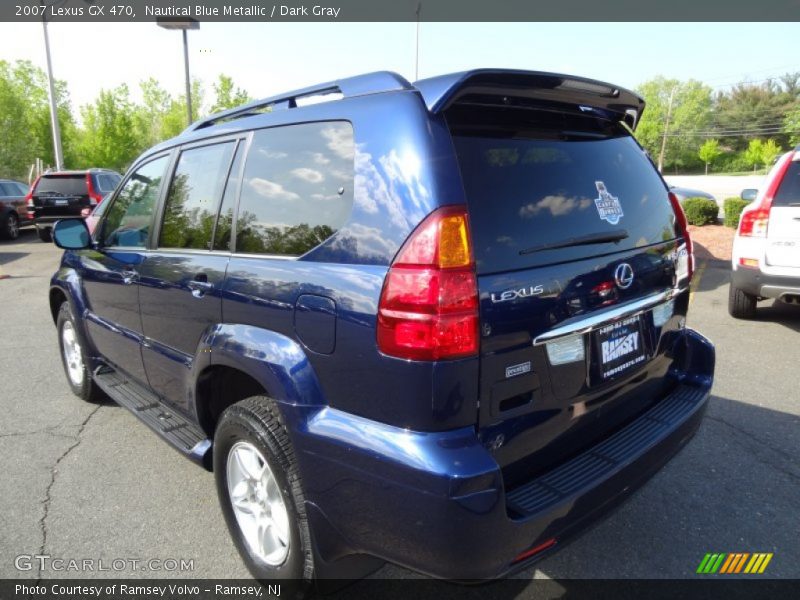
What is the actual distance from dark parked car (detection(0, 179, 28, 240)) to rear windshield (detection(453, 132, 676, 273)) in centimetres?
1746

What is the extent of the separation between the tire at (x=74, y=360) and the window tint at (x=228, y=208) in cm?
227

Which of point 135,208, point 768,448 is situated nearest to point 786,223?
point 768,448

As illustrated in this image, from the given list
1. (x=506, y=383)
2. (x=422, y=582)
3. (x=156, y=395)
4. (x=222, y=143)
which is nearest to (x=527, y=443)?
(x=506, y=383)

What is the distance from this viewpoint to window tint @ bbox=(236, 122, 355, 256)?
77.7 inches

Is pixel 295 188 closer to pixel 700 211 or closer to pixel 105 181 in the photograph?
pixel 700 211

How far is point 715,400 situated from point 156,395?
12.9 feet

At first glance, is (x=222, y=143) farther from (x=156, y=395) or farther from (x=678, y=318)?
(x=678, y=318)

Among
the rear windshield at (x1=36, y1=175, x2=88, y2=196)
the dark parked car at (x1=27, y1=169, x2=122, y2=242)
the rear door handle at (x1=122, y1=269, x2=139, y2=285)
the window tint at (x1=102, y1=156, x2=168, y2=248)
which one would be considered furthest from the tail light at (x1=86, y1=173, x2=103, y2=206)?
the rear door handle at (x1=122, y1=269, x2=139, y2=285)

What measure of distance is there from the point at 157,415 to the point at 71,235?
1558 millimetres

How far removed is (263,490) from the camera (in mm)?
2266

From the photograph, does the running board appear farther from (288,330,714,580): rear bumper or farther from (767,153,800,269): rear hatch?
(767,153,800,269): rear hatch

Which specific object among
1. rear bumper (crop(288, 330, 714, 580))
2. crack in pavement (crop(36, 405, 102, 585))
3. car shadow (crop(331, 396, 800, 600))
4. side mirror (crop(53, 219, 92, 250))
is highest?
side mirror (crop(53, 219, 92, 250))

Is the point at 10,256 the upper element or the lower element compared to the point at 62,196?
lower

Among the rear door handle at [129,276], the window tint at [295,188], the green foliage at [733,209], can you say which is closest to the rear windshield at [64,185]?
the rear door handle at [129,276]
